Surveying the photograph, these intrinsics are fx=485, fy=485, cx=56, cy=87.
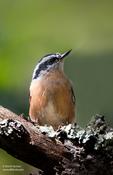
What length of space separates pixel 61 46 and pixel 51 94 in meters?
0.22

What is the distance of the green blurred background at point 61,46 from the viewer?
1121mm

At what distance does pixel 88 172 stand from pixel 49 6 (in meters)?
0.45

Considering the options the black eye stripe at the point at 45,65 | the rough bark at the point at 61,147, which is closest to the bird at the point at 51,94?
the black eye stripe at the point at 45,65

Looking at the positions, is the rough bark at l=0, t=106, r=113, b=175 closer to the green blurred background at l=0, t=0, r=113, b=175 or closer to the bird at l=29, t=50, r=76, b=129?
the green blurred background at l=0, t=0, r=113, b=175

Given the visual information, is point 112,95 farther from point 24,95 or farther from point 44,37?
point 44,37

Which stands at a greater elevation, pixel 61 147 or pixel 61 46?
pixel 61 46

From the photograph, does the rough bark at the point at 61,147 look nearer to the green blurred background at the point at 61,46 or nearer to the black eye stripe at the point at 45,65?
the green blurred background at the point at 61,46

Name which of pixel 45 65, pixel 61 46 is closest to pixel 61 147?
pixel 61 46

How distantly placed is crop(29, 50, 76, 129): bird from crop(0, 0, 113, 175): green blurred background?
35 mm

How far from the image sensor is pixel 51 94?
67.0 inches

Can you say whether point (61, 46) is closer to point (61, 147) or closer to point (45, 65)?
point (45, 65)

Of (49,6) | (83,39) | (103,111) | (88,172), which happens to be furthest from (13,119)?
(103,111)

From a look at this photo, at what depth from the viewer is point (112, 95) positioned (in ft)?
5.72

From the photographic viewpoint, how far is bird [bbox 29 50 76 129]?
5.32ft
